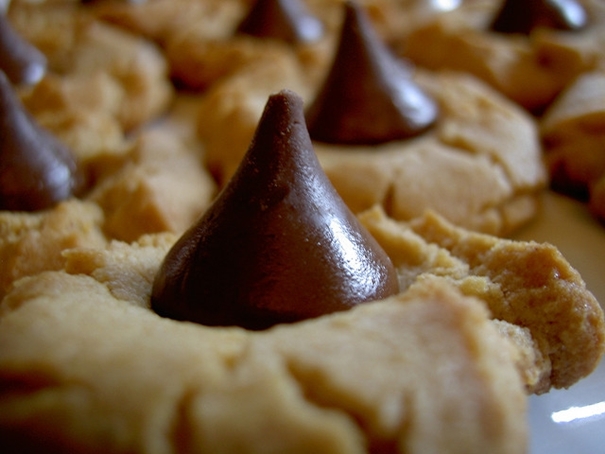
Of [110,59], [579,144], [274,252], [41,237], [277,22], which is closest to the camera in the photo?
[274,252]

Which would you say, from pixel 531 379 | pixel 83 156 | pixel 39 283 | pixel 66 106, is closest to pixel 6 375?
pixel 39 283

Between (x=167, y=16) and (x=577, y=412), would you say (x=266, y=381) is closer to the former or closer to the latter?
(x=577, y=412)

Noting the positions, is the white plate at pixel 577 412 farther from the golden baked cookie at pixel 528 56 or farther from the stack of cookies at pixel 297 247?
the golden baked cookie at pixel 528 56

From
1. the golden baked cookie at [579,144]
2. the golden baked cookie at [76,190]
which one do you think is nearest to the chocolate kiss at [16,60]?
the golden baked cookie at [76,190]

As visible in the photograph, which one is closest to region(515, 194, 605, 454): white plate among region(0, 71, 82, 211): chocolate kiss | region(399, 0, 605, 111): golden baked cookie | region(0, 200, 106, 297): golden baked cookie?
region(399, 0, 605, 111): golden baked cookie

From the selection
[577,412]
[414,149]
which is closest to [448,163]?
[414,149]

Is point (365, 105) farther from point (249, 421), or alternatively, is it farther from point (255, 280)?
point (249, 421)

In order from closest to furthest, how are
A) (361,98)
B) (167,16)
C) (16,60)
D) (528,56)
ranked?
1. (361,98)
2. (16,60)
3. (528,56)
4. (167,16)
